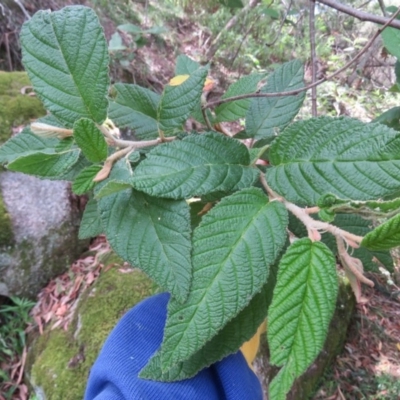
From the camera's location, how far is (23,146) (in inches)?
24.9

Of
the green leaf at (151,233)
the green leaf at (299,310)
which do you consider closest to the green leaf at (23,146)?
the green leaf at (151,233)

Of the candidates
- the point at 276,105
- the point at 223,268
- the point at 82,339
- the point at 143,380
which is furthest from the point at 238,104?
the point at 82,339

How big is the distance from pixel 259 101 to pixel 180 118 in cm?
22

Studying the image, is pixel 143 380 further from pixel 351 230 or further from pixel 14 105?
pixel 14 105

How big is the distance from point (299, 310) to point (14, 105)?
2.39 m

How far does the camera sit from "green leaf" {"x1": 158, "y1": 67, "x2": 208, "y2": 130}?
1.91 feet

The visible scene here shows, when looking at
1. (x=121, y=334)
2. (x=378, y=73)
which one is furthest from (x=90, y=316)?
(x=378, y=73)

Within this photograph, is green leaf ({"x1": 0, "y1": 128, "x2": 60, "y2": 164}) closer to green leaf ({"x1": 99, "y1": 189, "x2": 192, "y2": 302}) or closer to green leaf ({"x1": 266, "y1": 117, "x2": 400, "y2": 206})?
green leaf ({"x1": 99, "y1": 189, "x2": 192, "y2": 302})

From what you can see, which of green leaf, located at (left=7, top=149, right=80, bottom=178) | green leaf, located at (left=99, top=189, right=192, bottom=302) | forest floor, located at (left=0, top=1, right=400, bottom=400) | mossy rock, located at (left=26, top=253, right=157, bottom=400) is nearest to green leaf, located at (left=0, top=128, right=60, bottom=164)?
green leaf, located at (left=7, top=149, right=80, bottom=178)

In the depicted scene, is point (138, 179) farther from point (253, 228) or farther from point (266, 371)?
point (266, 371)

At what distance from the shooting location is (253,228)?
18.7 inches

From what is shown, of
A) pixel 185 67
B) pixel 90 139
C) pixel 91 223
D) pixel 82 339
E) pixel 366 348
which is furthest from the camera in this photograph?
pixel 366 348

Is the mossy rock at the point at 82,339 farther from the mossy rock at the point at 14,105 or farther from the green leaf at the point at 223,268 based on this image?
the green leaf at the point at 223,268

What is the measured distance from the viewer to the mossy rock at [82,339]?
5.82 ft
